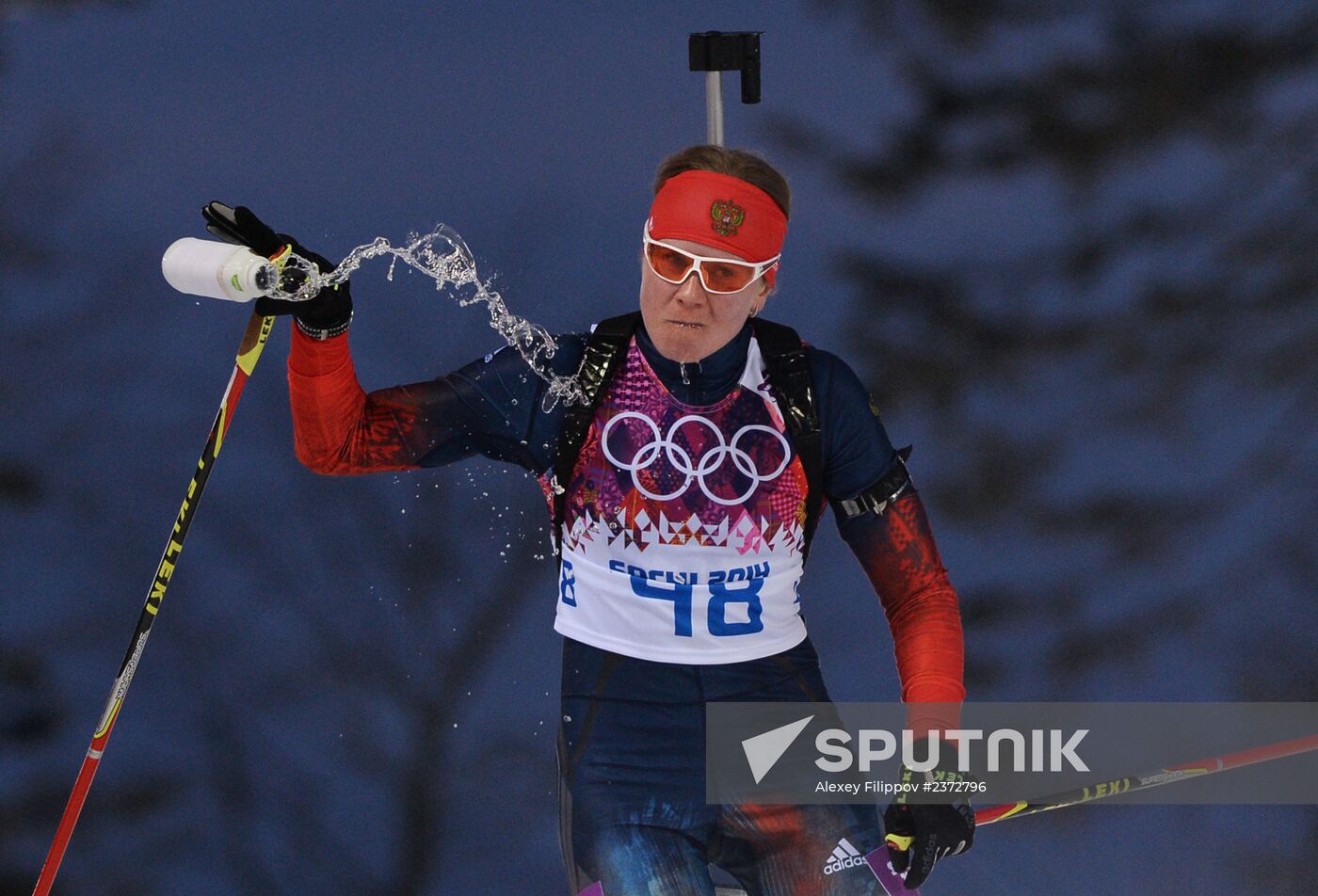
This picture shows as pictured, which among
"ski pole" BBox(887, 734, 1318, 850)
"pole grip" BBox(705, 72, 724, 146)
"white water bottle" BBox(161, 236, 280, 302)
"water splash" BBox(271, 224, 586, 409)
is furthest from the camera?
"pole grip" BBox(705, 72, 724, 146)

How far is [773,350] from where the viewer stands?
3.47 metres

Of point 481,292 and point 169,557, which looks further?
point 481,292

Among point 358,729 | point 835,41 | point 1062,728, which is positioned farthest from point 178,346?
point 1062,728

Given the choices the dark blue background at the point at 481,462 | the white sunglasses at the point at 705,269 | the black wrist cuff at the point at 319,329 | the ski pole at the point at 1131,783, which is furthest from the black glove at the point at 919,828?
the dark blue background at the point at 481,462

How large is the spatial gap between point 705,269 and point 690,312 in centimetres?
8

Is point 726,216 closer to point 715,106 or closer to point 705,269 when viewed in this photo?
point 705,269

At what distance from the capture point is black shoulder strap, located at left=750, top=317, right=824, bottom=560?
3.41 metres

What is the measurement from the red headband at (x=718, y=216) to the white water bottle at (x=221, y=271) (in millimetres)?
723

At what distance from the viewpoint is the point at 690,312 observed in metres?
3.30

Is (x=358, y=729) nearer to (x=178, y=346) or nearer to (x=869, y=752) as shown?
(x=178, y=346)

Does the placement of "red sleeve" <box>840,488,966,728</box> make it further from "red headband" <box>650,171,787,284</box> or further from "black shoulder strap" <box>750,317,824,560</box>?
"red headband" <box>650,171,787,284</box>

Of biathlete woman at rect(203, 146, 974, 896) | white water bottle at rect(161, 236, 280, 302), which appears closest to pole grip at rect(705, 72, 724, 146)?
biathlete woman at rect(203, 146, 974, 896)

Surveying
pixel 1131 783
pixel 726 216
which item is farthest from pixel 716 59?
pixel 1131 783

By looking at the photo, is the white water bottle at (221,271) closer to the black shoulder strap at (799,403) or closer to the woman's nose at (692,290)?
the woman's nose at (692,290)
